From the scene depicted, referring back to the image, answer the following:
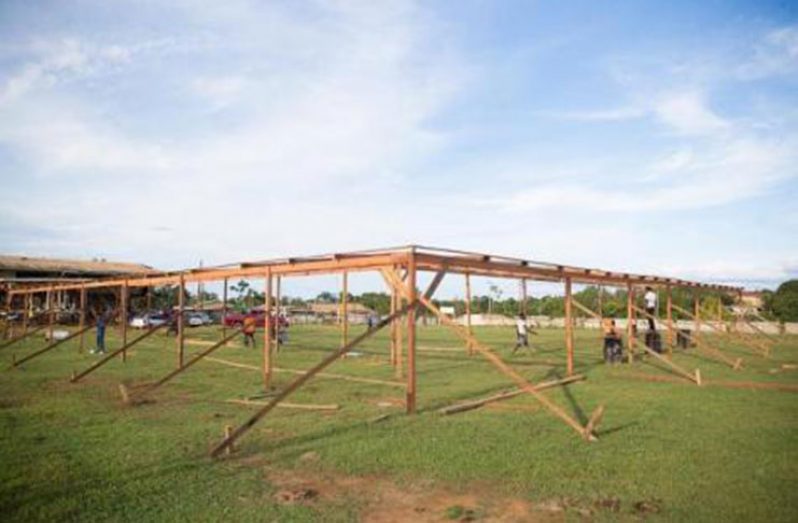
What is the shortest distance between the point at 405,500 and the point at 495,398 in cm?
613

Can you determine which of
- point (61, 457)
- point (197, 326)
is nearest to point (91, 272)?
point (197, 326)

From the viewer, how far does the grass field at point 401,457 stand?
5770mm

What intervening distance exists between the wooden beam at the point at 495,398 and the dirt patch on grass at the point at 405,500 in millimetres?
4116

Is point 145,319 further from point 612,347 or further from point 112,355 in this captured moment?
point 612,347

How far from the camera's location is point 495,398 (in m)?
11.9

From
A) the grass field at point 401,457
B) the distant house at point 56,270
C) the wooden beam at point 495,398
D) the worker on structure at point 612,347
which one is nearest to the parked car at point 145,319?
the distant house at point 56,270

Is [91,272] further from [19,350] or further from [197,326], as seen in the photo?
[19,350]

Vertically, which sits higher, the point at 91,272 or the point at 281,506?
the point at 91,272

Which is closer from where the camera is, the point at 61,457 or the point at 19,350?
the point at 61,457

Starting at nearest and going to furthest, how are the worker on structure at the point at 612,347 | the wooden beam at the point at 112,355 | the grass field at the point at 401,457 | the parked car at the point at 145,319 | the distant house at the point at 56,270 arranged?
the grass field at the point at 401,457, the wooden beam at the point at 112,355, the worker on structure at the point at 612,347, the parked car at the point at 145,319, the distant house at the point at 56,270

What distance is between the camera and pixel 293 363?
66.4 ft

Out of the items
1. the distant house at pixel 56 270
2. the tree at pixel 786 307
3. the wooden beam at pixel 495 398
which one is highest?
the distant house at pixel 56 270

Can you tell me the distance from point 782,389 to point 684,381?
220cm

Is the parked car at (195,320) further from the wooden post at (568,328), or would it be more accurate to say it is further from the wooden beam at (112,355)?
the wooden post at (568,328)
